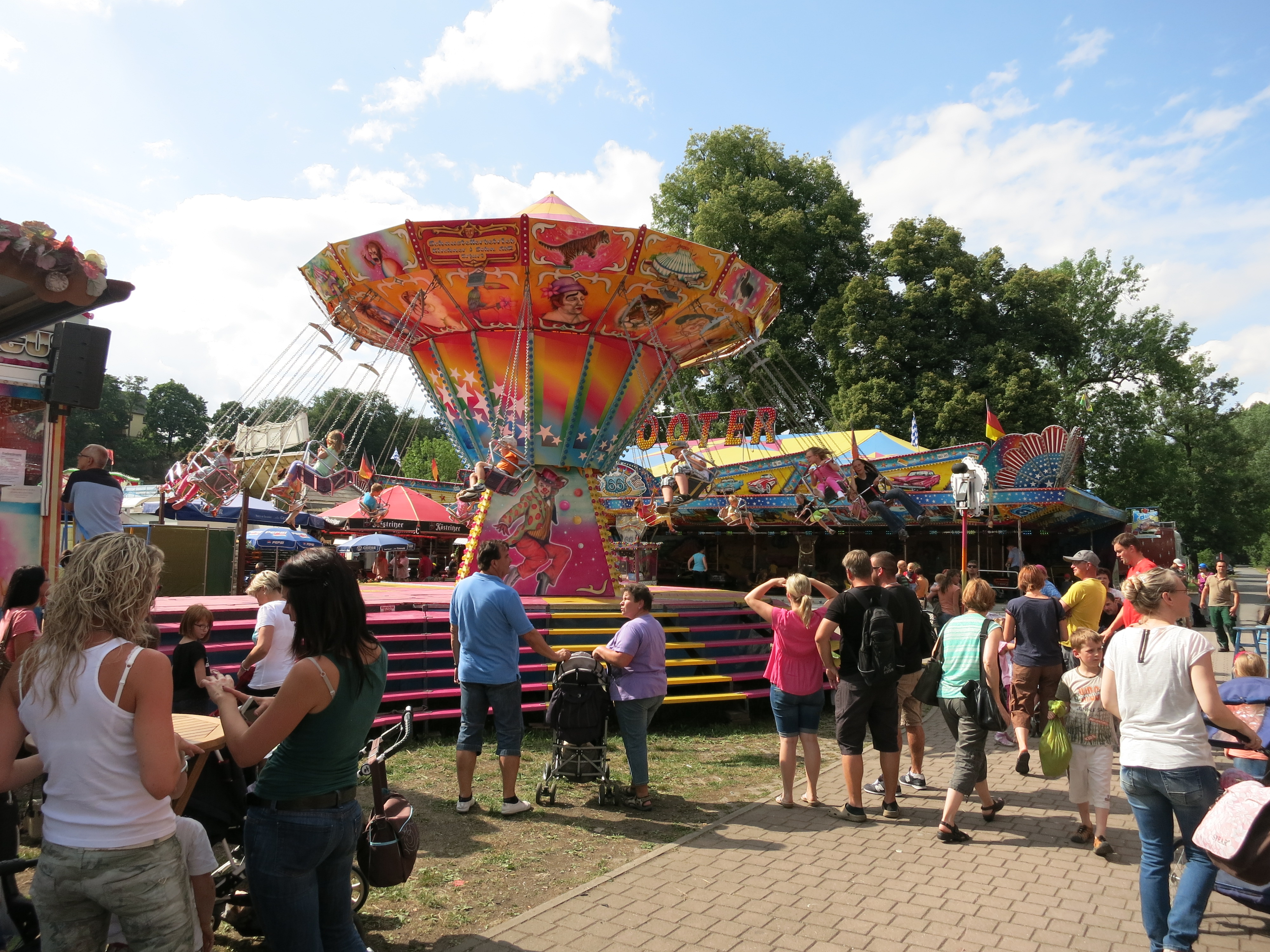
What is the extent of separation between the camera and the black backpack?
5766 millimetres

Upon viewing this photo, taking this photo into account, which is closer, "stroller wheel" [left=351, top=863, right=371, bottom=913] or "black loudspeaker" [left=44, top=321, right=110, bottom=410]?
"stroller wheel" [left=351, top=863, right=371, bottom=913]

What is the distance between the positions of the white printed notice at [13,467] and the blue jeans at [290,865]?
704 cm

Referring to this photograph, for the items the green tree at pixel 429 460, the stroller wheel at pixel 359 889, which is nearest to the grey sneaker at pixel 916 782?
the stroller wheel at pixel 359 889

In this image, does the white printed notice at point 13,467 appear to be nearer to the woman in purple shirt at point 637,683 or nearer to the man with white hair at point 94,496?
the man with white hair at point 94,496

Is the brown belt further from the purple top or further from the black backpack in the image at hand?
the black backpack

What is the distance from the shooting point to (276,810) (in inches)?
106

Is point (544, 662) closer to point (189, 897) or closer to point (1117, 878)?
point (1117, 878)

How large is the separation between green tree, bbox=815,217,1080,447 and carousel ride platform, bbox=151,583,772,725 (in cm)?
1697

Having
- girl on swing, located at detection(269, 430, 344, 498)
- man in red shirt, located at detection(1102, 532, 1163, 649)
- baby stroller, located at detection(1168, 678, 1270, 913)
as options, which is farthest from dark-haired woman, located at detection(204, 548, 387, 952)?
girl on swing, located at detection(269, 430, 344, 498)

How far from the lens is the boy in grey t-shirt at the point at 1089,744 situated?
5.31m

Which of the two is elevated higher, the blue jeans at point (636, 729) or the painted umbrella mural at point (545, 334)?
the painted umbrella mural at point (545, 334)

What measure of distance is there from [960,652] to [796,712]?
1.23 meters

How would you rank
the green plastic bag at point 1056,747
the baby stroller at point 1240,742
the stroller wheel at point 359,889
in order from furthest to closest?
the green plastic bag at point 1056,747, the stroller wheel at point 359,889, the baby stroller at point 1240,742

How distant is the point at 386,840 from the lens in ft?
12.0
